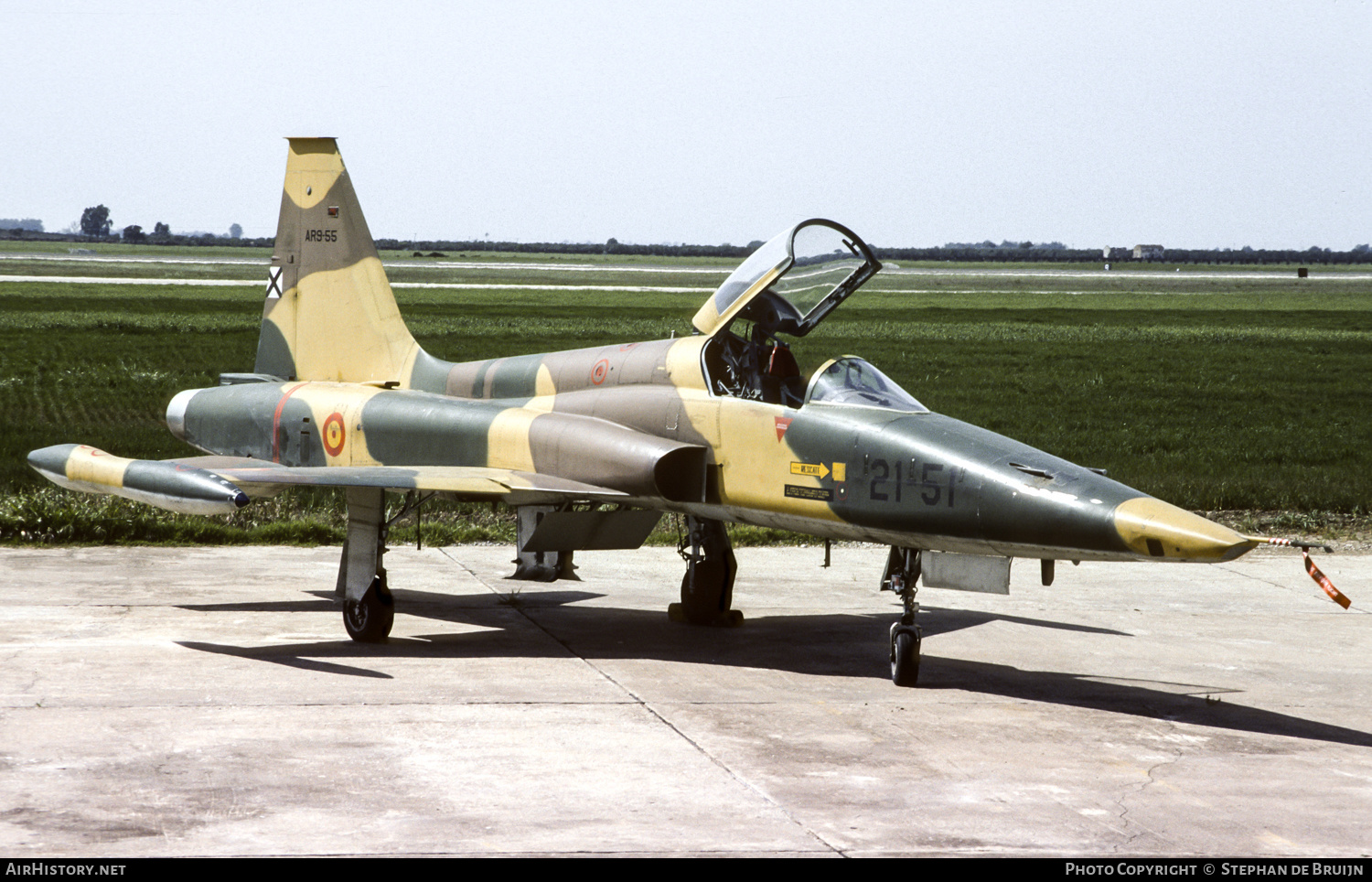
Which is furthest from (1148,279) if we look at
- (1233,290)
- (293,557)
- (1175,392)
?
(293,557)

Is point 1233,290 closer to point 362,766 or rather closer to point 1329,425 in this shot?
point 1329,425

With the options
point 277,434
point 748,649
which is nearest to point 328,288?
point 277,434

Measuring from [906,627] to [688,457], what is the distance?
206 centimetres

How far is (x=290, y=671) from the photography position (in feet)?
33.3

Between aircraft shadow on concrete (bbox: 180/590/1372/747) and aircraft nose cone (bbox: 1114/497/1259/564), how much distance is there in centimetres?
139

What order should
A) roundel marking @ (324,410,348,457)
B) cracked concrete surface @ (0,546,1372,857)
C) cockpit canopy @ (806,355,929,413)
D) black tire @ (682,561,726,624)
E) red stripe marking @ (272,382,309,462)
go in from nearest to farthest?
1. cracked concrete surface @ (0,546,1372,857)
2. cockpit canopy @ (806,355,929,413)
3. black tire @ (682,561,726,624)
4. roundel marking @ (324,410,348,457)
5. red stripe marking @ (272,382,309,462)

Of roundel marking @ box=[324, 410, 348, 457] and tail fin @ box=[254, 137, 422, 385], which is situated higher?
tail fin @ box=[254, 137, 422, 385]

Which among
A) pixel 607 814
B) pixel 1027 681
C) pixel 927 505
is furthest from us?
pixel 1027 681

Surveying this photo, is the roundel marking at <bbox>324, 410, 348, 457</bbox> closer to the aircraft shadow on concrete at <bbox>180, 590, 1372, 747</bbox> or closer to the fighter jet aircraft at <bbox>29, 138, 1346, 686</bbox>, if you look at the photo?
the fighter jet aircraft at <bbox>29, 138, 1346, 686</bbox>

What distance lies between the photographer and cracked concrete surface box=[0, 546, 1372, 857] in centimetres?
685

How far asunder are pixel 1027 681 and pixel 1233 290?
357 ft

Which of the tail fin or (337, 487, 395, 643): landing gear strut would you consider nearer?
(337, 487, 395, 643): landing gear strut

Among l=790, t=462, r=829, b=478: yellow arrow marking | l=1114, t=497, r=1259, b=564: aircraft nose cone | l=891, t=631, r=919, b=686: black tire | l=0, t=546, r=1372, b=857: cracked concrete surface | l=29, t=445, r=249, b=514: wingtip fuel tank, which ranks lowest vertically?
l=0, t=546, r=1372, b=857: cracked concrete surface

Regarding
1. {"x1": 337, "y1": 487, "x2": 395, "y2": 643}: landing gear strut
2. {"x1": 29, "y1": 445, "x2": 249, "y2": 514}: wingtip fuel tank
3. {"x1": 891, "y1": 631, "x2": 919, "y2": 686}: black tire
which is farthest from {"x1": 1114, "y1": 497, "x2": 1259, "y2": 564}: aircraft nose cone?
{"x1": 29, "y1": 445, "x2": 249, "y2": 514}: wingtip fuel tank
